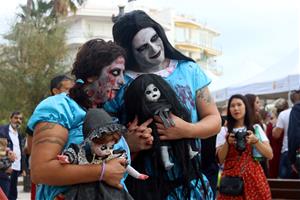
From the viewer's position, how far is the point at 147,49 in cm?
304

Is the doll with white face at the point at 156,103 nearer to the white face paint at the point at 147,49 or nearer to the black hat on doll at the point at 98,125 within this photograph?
the white face paint at the point at 147,49

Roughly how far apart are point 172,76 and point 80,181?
36.4 inches

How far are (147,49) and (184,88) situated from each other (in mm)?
267

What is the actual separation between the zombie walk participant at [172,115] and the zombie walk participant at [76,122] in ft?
0.98

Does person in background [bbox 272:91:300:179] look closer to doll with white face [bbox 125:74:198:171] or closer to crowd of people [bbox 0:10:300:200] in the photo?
crowd of people [bbox 0:10:300:200]

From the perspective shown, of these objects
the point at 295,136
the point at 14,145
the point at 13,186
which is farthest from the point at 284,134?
the point at 13,186

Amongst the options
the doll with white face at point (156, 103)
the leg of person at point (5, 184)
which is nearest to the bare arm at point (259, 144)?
the doll with white face at point (156, 103)

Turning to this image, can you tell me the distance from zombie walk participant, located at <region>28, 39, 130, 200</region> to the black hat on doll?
0.29ft

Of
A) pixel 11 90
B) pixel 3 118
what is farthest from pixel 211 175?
pixel 3 118

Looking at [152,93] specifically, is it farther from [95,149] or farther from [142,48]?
[95,149]

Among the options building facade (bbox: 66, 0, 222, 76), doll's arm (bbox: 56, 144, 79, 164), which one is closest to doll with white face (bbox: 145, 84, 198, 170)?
doll's arm (bbox: 56, 144, 79, 164)

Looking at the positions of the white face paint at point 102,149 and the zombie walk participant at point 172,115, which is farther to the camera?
the zombie walk participant at point 172,115

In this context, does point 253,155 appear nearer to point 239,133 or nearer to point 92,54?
point 239,133

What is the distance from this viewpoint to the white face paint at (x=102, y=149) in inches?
94.5
